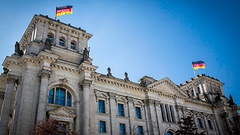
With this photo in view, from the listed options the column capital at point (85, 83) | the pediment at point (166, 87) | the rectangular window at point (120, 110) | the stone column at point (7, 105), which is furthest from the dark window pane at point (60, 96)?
the pediment at point (166, 87)

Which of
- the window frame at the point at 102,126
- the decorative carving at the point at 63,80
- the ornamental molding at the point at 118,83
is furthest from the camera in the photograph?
the ornamental molding at the point at 118,83

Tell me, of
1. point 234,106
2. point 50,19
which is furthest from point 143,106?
point 234,106

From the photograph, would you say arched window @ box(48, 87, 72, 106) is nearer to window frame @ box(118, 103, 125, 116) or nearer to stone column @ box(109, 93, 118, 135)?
stone column @ box(109, 93, 118, 135)

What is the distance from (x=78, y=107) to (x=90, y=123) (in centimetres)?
264

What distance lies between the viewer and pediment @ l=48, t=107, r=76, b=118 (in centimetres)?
2849

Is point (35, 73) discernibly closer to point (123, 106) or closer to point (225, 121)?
point (123, 106)

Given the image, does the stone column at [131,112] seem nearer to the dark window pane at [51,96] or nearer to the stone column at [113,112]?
the stone column at [113,112]

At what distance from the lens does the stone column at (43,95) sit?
26775mm

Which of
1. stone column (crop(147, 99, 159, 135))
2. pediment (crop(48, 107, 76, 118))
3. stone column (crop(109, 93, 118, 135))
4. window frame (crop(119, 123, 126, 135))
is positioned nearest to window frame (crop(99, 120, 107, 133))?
stone column (crop(109, 93, 118, 135))

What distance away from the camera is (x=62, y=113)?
96.1 ft

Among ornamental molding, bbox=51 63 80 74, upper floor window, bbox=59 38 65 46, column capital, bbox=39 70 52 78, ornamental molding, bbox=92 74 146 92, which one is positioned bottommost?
column capital, bbox=39 70 52 78

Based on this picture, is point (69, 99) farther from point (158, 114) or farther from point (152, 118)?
point (158, 114)

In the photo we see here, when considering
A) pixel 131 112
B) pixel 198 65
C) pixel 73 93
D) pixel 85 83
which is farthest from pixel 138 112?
pixel 198 65

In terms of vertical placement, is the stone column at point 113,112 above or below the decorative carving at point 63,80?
below
